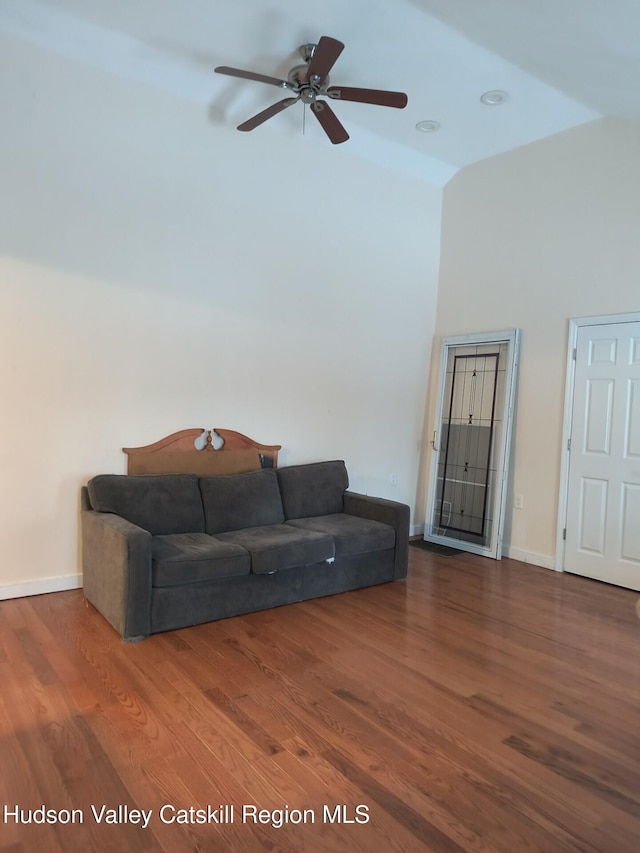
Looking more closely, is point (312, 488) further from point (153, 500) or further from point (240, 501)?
point (153, 500)

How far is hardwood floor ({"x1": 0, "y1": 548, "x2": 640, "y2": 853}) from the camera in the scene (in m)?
1.76

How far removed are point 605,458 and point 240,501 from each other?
8.97 ft

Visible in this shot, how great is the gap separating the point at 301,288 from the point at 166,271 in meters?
1.16

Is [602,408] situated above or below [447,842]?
above

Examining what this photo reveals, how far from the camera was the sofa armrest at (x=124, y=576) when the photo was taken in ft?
9.64

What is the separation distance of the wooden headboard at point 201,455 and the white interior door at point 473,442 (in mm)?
1792

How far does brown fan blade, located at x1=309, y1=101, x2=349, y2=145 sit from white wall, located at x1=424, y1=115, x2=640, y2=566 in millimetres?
1933

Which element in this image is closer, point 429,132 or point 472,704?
point 472,704

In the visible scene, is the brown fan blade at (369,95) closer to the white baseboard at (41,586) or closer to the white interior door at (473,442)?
the white interior door at (473,442)

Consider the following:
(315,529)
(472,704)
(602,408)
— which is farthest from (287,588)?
(602,408)

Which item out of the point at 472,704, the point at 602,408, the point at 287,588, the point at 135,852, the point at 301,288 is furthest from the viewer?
the point at 301,288

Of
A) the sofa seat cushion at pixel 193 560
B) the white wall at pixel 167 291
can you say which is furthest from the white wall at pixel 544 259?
the sofa seat cushion at pixel 193 560

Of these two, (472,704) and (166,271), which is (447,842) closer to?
(472,704)

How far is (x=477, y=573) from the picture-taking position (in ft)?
14.6
